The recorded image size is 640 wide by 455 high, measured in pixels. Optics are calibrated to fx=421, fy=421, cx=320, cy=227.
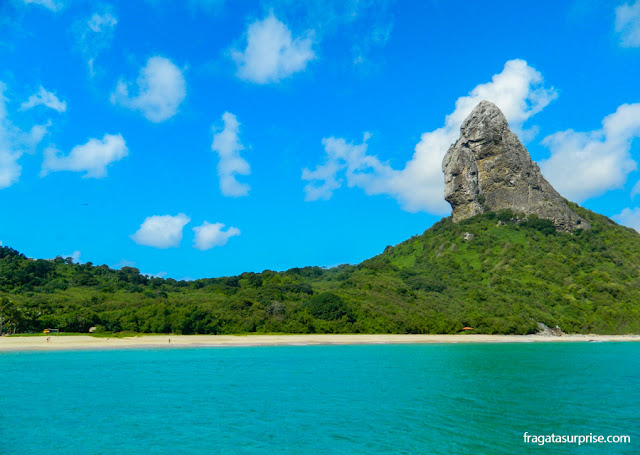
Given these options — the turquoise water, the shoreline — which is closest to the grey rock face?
the shoreline

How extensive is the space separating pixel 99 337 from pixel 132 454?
52601 mm

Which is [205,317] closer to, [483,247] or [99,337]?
[99,337]

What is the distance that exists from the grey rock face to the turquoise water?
9558 centimetres

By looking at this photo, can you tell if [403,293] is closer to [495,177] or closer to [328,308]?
[328,308]

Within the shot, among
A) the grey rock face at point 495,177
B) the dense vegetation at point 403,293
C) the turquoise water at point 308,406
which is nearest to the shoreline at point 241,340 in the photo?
the dense vegetation at point 403,293

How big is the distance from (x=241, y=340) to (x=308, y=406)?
41.4 metres

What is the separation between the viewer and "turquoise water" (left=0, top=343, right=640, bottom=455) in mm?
17266

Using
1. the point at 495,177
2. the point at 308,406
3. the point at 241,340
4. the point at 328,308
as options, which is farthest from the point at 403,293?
the point at 308,406

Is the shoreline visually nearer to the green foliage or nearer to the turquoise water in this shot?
the green foliage

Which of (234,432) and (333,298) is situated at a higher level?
(333,298)

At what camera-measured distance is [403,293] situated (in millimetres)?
92062

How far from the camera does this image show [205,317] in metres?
70.3

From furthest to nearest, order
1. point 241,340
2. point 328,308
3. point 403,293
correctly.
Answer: point 403,293 → point 328,308 → point 241,340

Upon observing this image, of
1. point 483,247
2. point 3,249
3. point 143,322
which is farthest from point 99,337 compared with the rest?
point 483,247
